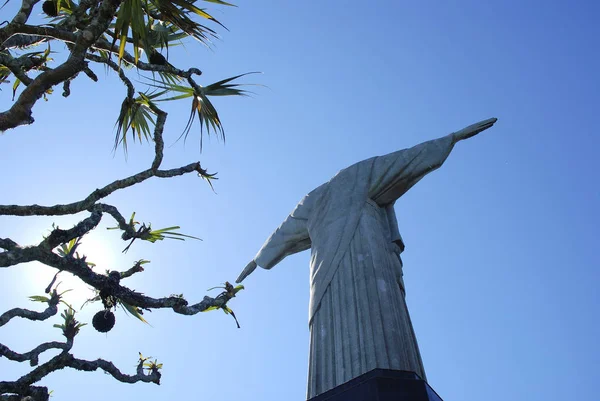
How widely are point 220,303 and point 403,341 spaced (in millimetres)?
2341

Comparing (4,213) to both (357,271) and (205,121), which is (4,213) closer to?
(205,121)

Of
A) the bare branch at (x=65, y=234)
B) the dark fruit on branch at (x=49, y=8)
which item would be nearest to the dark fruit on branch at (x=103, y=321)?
the bare branch at (x=65, y=234)

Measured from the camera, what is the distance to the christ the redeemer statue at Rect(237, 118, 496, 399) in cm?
538

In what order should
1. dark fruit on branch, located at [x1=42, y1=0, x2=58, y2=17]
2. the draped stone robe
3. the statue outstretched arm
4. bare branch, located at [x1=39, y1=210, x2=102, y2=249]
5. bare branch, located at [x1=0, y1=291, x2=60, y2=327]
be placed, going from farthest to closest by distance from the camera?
1. dark fruit on branch, located at [x1=42, y1=0, x2=58, y2=17]
2. the statue outstretched arm
3. bare branch, located at [x1=0, y1=291, x2=60, y2=327]
4. bare branch, located at [x1=39, y1=210, x2=102, y2=249]
5. the draped stone robe

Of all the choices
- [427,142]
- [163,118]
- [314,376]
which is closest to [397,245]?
[427,142]

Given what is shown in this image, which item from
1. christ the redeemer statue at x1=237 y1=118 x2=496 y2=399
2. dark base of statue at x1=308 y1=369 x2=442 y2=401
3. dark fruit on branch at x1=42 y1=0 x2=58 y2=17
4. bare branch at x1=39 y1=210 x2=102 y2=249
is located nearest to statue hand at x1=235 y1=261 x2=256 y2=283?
christ the redeemer statue at x1=237 y1=118 x2=496 y2=399

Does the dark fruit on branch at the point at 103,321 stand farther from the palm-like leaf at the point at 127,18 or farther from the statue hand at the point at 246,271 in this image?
the palm-like leaf at the point at 127,18

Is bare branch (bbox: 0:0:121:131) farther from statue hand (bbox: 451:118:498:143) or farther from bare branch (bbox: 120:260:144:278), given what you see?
statue hand (bbox: 451:118:498:143)

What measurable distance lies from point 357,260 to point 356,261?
0.02 metres

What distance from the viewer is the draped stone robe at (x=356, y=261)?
5371mm

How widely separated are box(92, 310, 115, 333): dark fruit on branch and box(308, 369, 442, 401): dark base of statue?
3207mm

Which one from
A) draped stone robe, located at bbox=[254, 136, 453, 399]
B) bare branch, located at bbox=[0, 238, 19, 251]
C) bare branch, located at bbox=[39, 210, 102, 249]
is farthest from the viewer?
bare branch, located at bbox=[39, 210, 102, 249]

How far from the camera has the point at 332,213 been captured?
6844 mm

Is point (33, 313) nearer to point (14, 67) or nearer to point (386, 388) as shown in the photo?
point (14, 67)
